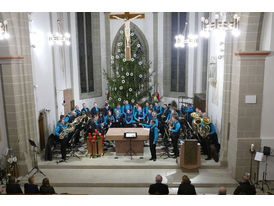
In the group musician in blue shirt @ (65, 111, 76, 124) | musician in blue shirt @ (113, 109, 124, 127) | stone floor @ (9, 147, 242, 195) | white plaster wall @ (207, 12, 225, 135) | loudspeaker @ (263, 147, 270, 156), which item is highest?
white plaster wall @ (207, 12, 225, 135)

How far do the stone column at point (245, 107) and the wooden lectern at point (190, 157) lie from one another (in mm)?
1120

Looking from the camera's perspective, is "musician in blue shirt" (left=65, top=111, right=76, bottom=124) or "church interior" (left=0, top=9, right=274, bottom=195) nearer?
"church interior" (left=0, top=9, right=274, bottom=195)

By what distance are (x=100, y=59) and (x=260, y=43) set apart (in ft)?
33.4

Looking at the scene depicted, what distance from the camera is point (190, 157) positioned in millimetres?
8672

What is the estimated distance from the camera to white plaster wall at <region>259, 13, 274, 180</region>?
7.46 m

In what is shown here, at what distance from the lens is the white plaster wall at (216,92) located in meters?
9.88

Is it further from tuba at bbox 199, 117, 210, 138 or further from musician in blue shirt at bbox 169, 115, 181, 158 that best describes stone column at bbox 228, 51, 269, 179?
musician in blue shirt at bbox 169, 115, 181, 158

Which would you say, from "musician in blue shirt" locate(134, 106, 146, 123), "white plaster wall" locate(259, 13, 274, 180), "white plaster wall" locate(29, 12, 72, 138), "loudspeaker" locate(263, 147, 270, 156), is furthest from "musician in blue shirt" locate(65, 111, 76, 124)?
"loudspeaker" locate(263, 147, 270, 156)

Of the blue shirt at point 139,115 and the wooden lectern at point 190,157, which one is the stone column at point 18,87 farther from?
the wooden lectern at point 190,157

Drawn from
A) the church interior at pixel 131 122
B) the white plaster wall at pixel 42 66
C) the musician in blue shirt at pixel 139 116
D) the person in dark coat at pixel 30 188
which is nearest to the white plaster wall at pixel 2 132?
the church interior at pixel 131 122

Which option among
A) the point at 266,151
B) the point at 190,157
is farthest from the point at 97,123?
the point at 266,151

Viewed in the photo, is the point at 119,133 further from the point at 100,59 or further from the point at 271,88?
the point at 100,59

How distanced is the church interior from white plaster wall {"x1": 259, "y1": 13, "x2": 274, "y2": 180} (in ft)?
0.09
